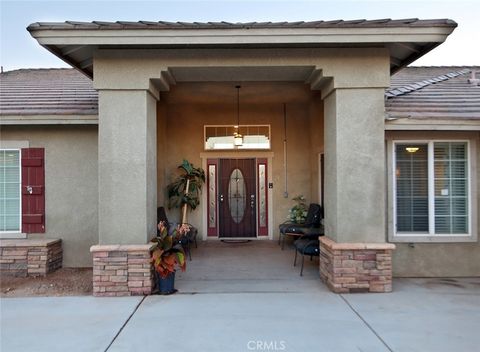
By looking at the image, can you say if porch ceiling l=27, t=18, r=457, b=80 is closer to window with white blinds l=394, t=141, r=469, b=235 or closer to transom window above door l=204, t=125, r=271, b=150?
window with white blinds l=394, t=141, r=469, b=235

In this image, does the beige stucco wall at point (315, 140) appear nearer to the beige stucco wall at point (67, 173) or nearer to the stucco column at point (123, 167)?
the stucco column at point (123, 167)

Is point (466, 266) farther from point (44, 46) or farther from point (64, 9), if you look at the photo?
point (64, 9)

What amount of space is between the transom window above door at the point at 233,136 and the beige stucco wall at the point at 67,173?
3.65m

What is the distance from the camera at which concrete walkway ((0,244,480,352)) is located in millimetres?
3893

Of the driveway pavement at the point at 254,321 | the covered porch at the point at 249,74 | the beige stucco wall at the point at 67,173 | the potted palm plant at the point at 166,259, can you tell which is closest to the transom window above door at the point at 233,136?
the beige stucco wall at the point at 67,173

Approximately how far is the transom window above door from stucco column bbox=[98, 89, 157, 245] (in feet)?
14.8

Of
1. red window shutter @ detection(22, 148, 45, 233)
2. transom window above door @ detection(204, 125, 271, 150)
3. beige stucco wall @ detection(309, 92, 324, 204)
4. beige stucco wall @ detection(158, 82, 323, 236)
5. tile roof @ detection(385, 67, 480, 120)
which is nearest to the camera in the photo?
tile roof @ detection(385, 67, 480, 120)

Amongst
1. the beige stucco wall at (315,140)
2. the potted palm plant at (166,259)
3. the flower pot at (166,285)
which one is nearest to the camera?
the potted palm plant at (166,259)

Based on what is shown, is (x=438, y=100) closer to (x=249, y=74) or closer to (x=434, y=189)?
(x=434, y=189)

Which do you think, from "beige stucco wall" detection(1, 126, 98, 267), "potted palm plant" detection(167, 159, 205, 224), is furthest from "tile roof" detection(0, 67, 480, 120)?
"potted palm plant" detection(167, 159, 205, 224)

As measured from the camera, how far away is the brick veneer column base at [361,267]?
5.44 metres

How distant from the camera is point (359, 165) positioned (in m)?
5.57

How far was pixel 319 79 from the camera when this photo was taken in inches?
230

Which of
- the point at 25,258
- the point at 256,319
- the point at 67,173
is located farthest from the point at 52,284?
the point at 256,319
